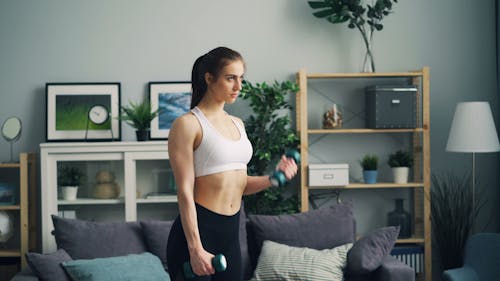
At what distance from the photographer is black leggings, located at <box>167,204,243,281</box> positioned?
220cm

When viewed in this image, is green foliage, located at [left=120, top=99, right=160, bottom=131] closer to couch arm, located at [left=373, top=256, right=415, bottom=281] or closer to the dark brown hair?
couch arm, located at [left=373, top=256, right=415, bottom=281]

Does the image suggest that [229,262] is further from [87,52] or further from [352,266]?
[87,52]

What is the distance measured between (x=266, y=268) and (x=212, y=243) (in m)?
1.83

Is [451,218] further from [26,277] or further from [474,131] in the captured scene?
[26,277]

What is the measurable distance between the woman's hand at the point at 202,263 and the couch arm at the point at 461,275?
6.88 feet

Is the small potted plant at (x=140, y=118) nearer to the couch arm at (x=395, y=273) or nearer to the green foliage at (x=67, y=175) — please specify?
the green foliage at (x=67, y=175)

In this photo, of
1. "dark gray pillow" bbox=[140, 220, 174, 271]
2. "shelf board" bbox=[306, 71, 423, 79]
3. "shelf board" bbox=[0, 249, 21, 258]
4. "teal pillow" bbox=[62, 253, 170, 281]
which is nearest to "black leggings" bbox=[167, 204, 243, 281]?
"teal pillow" bbox=[62, 253, 170, 281]

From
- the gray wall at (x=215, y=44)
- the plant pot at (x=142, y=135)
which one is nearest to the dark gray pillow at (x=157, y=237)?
the plant pot at (x=142, y=135)

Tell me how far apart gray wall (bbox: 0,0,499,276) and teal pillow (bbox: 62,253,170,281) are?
1232 millimetres

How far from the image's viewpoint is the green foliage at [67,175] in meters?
4.47

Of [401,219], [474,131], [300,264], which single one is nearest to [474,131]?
[474,131]

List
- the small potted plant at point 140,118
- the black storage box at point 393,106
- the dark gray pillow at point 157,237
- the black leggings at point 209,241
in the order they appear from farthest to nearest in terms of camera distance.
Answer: the black storage box at point 393,106 → the small potted plant at point 140,118 → the dark gray pillow at point 157,237 → the black leggings at point 209,241

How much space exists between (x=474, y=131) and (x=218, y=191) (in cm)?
273

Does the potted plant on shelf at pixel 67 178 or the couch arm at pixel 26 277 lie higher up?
the potted plant on shelf at pixel 67 178
